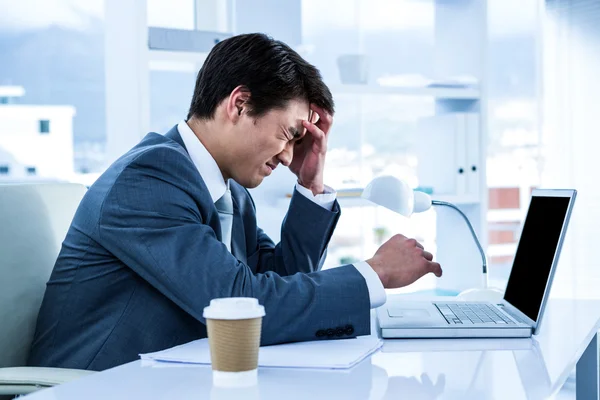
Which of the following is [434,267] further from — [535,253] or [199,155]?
[199,155]

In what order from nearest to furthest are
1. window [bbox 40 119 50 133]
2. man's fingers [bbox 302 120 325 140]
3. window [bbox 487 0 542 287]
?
man's fingers [bbox 302 120 325 140]
window [bbox 40 119 50 133]
window [bbox 487 0 542 287]

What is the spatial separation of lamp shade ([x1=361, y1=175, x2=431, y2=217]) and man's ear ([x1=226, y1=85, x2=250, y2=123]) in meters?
0.33

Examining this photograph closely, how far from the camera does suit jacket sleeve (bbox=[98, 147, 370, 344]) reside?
1.30 meters

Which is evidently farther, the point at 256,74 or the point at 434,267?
the point at 256,74

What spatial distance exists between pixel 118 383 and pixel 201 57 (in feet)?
6.10

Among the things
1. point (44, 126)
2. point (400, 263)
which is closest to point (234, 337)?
point (400, 263)

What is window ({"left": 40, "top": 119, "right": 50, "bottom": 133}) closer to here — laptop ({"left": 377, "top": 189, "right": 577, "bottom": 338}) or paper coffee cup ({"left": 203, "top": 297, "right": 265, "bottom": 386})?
laptop ({"left": 377, "top": 189, "right": 577, "bottom": 338})

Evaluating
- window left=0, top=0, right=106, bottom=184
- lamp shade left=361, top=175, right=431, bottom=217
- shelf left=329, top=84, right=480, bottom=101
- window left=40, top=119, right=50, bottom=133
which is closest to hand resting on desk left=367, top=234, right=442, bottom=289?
lamp shade left=361, top=175, right=431, bottom=217

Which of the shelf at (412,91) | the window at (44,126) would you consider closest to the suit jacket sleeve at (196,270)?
the shelf at (412,91)

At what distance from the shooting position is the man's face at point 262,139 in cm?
165

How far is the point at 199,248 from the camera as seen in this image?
4.33ft

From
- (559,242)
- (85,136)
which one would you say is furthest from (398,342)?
(85,136)

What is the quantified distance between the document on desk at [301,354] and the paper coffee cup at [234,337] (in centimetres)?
12

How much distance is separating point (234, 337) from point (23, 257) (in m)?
0.72
